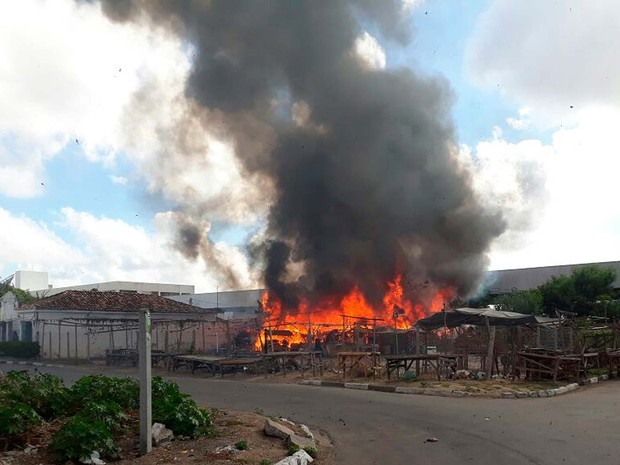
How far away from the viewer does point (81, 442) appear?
269 inches

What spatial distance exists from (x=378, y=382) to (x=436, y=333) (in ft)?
30.2

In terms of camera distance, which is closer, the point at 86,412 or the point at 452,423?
the point at 86,412

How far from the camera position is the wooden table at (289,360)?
23328 millimetres

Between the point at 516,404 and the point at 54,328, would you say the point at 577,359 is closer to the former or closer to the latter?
the point at 516,404

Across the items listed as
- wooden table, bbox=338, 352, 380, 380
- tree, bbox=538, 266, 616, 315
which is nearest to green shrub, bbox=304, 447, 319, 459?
wooden table, bbox=338, 352, 380, 380

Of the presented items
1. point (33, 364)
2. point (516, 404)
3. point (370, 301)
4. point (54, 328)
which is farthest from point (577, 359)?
point (54, 328)

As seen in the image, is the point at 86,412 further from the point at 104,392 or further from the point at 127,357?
the point at 127,357

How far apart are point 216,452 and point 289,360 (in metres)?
18.3

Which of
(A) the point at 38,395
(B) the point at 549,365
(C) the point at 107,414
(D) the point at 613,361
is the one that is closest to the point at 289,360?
(B) the point at 549,365

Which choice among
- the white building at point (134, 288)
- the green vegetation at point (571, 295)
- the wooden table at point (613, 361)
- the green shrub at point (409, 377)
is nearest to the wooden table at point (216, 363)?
the green shrub at point (409, 377)

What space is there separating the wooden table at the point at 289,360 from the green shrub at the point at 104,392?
12.9 metres

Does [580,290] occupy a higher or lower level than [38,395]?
higher

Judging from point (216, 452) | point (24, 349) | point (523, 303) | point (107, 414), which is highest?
point (523, 303)

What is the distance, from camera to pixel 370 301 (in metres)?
39.3
